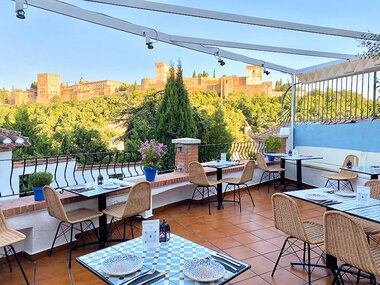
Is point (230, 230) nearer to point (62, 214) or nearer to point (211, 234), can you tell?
point (211, 234)

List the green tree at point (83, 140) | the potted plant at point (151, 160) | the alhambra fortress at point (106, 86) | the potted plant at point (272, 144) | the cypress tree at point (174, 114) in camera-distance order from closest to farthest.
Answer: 1. the potted plant at point (151, 160)
2. the potted plant at point (272, 144)
3. the cypress tree at point (174, 114)
4. the green tree at point (83, 140)
5. the alhambra fortress at point (106, 86)

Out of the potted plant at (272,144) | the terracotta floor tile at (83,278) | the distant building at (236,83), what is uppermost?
the distant building at (236,83)

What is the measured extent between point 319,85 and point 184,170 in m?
4.08

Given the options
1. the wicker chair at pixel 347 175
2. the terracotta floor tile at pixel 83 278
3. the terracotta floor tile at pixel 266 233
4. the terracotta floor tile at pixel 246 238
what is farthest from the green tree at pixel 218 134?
the terracotta floor tile at pixel 83 278

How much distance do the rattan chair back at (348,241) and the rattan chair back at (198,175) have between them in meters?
2.65

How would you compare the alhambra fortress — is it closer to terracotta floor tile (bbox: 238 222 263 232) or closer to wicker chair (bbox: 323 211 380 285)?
terracotta floor tile (bbox: 238 222 263 232)

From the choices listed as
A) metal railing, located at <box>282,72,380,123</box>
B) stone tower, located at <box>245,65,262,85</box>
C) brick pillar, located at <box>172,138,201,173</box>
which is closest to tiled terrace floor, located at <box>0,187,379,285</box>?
brick pillar, located at <box>172,138,201,173</box>

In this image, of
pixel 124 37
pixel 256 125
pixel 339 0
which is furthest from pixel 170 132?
pixel 124 37

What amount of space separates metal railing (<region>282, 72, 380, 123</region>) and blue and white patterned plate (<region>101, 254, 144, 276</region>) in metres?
5.35

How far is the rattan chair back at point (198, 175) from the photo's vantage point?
182 inches

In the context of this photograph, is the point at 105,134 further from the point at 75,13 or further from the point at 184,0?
the point at 75,13

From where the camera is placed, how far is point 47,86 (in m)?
38.1

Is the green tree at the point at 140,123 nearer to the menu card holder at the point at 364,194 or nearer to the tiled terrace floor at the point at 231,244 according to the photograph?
the tiled terrace floor at the point at 231,244

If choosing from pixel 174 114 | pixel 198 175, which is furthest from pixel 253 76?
pixel 198 175
